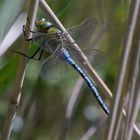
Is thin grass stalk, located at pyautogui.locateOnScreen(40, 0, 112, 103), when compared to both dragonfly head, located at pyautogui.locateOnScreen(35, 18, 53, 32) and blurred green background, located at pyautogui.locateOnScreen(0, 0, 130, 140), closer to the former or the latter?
dragonfly head, located at pyautogui.locateOnScreen(35, 18, 53, 32)

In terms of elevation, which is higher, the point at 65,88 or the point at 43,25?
the point at 43,25

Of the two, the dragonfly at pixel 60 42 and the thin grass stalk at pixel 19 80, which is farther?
the dragonfly at pixel 60 42

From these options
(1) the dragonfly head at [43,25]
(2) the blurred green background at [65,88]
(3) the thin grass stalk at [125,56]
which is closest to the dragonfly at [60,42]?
(1) the dragonfly head at [43,25]

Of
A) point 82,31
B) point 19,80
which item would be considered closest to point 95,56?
point 82,31

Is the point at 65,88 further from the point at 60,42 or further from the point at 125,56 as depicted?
the point at 125,56

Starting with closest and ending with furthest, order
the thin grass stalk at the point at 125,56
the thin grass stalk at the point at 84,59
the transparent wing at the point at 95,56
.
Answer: the thin grass stalk at the point at 125,56 → the thin grass stalk at the point at 84,59 → the transparent wing at the point at 95,56

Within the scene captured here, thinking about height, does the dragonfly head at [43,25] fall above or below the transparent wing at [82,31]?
above

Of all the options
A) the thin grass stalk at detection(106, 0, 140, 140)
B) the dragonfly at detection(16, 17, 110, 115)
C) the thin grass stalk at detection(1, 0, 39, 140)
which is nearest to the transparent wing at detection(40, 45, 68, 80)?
the dragonfly at detection(16, 17, 110, 115)

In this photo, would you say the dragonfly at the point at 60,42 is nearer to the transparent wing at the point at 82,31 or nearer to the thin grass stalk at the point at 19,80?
the transparent wing at the point at 82,31

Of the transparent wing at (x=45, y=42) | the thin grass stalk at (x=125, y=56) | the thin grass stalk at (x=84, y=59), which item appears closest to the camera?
the thin grass stalk at (x=125, y=56)
